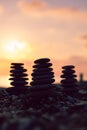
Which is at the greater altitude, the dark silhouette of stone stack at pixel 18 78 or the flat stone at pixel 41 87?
the dark silhouette of stone stack at pixel 18 78

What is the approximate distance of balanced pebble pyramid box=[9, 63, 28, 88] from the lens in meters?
40.8

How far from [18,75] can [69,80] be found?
4811mm

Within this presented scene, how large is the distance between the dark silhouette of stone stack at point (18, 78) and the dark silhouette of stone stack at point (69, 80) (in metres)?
3.68

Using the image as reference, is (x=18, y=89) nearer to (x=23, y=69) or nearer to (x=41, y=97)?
(x=23, y=69)

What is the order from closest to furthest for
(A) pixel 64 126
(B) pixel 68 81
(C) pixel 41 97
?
(A) pixel 64 126, (C) pixel 41 97, (B) pixel 68 81

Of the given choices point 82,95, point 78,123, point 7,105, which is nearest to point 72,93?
point 82,95

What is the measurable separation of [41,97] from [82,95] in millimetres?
6001

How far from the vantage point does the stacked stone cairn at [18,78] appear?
134 feet

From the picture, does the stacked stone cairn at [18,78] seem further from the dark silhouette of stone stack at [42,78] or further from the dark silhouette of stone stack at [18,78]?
the dark silhouette of stone stack at [42,78]

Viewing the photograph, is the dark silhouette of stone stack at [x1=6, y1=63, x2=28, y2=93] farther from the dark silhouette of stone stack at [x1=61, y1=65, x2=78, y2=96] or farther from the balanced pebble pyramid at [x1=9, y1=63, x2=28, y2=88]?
the dark silhouette of stone stack at [x1=61, y1=65, x2=78, y2=96]

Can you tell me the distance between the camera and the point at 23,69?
4131 cm

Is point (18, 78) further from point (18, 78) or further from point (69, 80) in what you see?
point (69, 80)

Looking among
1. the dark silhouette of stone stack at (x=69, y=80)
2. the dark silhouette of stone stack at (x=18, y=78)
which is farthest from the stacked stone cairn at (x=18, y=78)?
the dark silhouette of stone stack at (x=69, y=80)

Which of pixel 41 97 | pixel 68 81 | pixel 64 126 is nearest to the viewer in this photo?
pixel 64 126
